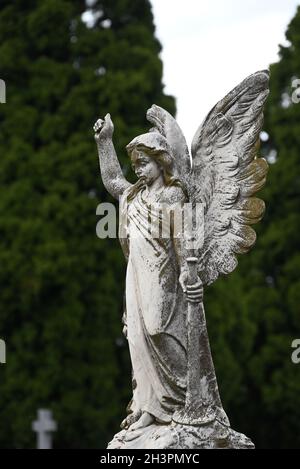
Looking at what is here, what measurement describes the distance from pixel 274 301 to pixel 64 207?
4.16 meters

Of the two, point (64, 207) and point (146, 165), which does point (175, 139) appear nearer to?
point (146, 165)

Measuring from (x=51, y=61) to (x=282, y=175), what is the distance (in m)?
4.41

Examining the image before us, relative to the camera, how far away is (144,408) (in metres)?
9.60

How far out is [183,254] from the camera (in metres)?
9.70

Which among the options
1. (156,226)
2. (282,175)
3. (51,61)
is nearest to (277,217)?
(282,175)

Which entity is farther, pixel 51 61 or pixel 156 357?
pixel 51 61

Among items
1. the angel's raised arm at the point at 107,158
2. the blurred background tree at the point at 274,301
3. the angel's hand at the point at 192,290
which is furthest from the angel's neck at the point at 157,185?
the blurred background tree at the point at 274,301

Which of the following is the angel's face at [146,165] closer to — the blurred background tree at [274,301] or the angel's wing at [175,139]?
the angel's wing at [175,139]

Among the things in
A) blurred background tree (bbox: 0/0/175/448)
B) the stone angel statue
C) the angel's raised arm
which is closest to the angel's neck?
the stone angel statue

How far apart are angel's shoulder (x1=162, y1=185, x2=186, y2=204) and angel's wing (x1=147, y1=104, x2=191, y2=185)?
8 cm

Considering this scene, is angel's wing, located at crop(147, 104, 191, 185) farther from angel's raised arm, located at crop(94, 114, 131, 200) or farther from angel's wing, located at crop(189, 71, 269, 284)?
angel's raised arm, located at crop(94, 114, 131, 200)

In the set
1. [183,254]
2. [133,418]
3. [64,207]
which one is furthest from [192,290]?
[64,207]

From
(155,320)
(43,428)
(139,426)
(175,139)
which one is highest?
(175,139)
